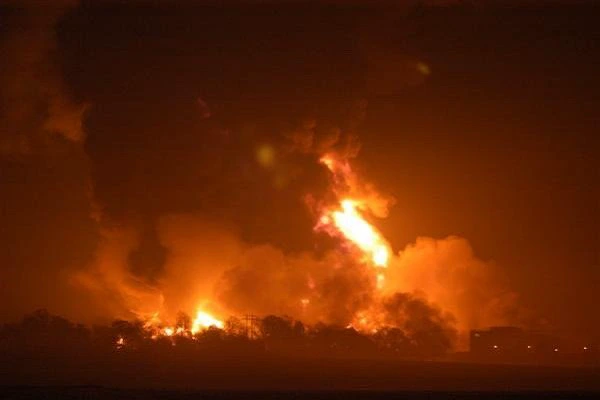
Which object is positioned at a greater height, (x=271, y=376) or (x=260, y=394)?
(x=271, y=376)

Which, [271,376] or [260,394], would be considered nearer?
[260,394]

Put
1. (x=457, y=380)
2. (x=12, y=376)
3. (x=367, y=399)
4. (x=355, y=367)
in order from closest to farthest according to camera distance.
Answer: (x=367, y=399)
(x=457, y=380)
(x=12, y=376)
(x=355, y=367)

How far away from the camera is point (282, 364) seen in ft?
439

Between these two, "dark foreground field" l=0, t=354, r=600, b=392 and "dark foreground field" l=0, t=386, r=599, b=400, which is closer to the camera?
"dark foreground field" l=0, t=386, r=599, b=400

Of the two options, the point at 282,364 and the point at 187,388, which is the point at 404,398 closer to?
the point at 187,388

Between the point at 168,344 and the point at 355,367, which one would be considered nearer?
the point at 355,367

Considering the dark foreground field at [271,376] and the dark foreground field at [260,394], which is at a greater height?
the dark foreground field at [271,376]

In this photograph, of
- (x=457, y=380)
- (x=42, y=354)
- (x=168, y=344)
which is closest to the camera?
(x=457, y=380)

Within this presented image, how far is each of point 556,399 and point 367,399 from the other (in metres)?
15.2

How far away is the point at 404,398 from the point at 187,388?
72.4 ft

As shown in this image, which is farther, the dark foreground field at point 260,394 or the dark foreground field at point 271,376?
the dark foreground field at point 271,376

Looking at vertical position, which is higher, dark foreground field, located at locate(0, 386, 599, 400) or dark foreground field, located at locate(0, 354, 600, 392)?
dark foreground field, located at locate(0, 354, 600, 392)

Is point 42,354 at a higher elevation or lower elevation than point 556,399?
higher

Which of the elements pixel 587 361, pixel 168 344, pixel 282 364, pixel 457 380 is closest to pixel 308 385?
pixel 457 380
